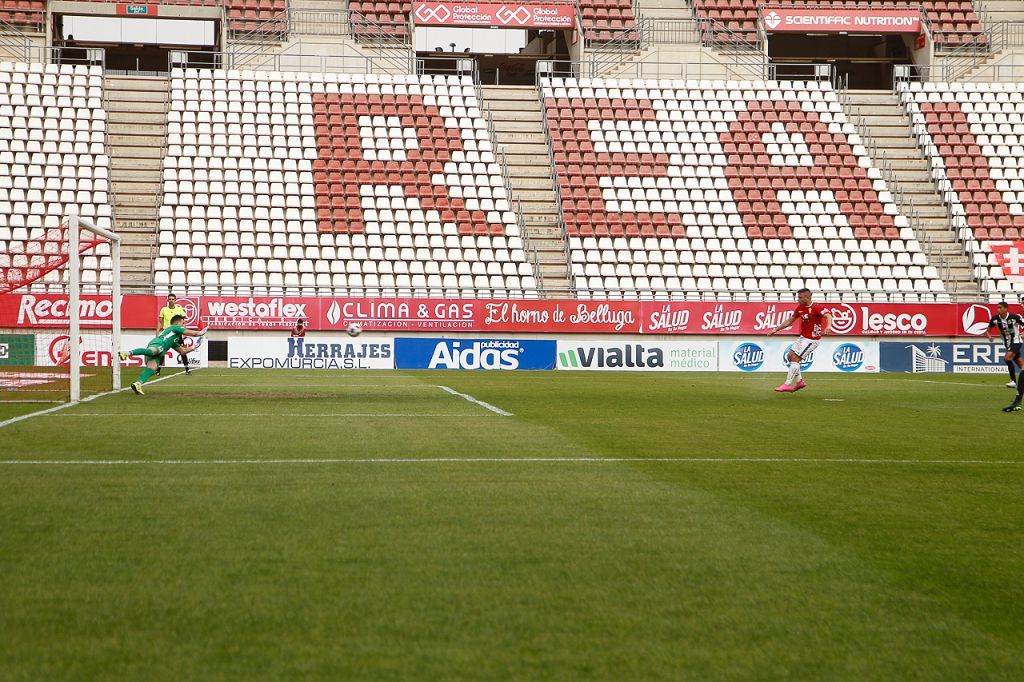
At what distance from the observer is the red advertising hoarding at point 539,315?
Answer: 32.1 meters

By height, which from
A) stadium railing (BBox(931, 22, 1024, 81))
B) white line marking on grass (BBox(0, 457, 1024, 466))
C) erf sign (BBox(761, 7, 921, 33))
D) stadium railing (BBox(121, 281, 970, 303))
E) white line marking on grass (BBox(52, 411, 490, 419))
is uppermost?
erf sign (BBox(761, 7, 921, 33))

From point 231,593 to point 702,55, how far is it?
44.0 m

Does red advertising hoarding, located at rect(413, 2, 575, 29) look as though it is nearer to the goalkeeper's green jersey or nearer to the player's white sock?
the player's white sock

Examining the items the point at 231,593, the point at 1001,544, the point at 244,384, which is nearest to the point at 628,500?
the point at 1001,544

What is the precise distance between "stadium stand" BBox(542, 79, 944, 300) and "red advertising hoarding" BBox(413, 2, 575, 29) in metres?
2.94

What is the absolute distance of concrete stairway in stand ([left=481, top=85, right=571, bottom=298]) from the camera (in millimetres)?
36875

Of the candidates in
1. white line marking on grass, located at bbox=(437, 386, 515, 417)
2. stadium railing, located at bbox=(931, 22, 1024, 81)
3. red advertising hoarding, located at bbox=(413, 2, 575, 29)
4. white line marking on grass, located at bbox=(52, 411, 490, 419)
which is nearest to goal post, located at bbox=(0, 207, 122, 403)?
white line marking on grass, located at bbox=(437, 386, 515, 417)

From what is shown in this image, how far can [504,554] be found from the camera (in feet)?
18.7

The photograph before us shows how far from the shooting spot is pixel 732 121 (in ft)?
140

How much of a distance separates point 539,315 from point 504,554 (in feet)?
90.5

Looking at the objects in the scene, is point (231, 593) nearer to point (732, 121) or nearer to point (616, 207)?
point (616, 207)

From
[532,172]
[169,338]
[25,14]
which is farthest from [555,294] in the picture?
[25,14]

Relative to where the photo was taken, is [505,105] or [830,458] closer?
[830,458]

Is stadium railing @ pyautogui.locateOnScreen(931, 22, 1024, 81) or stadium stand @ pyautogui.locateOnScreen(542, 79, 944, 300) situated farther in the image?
stadium railing @ pyautogui.locateOnScreen(931, 22, 1024, 81)
